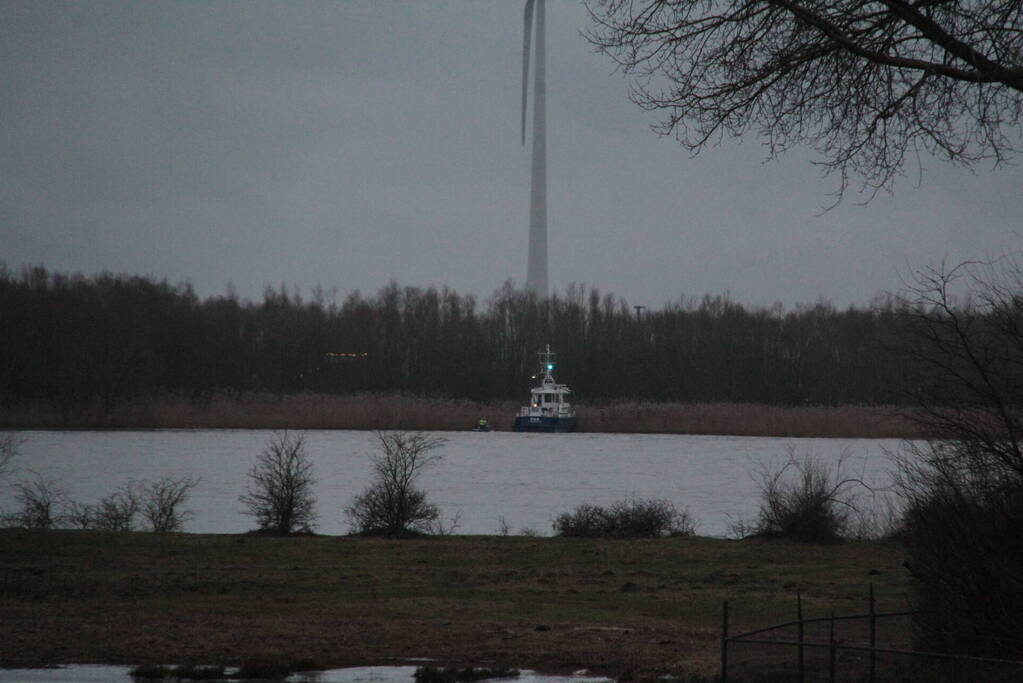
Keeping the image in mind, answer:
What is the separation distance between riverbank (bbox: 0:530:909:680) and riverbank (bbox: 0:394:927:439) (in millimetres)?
40539

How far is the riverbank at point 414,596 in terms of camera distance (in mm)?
13602

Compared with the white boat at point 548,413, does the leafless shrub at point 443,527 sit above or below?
below

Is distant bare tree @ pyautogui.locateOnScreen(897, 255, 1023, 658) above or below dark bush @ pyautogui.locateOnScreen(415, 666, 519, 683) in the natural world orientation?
above

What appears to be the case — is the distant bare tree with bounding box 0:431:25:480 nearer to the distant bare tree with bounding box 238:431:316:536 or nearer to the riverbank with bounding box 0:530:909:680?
the distant bare tree with bounding box 238:431:316:536

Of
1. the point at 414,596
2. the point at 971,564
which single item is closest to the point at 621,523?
the point at 414,596

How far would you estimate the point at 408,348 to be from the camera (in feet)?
349

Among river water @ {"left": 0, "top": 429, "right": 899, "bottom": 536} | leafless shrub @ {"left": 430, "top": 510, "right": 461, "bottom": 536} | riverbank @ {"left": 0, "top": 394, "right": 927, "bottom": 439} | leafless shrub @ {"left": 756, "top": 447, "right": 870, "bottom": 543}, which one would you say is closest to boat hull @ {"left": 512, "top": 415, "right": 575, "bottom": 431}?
river water @ {"left": 0, "top": 429, "right": 899, "bottom": 536}

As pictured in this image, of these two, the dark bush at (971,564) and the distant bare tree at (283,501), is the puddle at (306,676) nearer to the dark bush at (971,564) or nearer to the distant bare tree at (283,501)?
the dark bush at (971,564)

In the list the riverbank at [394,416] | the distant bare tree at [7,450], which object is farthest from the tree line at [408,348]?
the distant bare tree at [7,450]

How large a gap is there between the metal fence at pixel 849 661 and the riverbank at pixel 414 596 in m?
0.23

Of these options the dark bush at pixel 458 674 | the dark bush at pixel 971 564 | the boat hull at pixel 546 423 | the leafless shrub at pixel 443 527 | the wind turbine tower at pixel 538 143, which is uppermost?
the wind turbine tower at pixel 538 143

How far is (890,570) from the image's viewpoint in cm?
2075

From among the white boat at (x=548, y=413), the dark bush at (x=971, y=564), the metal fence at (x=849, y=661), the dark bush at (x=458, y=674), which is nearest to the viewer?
the metal fence at (x=849, y=661)

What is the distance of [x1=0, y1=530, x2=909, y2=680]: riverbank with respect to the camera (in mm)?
13602
